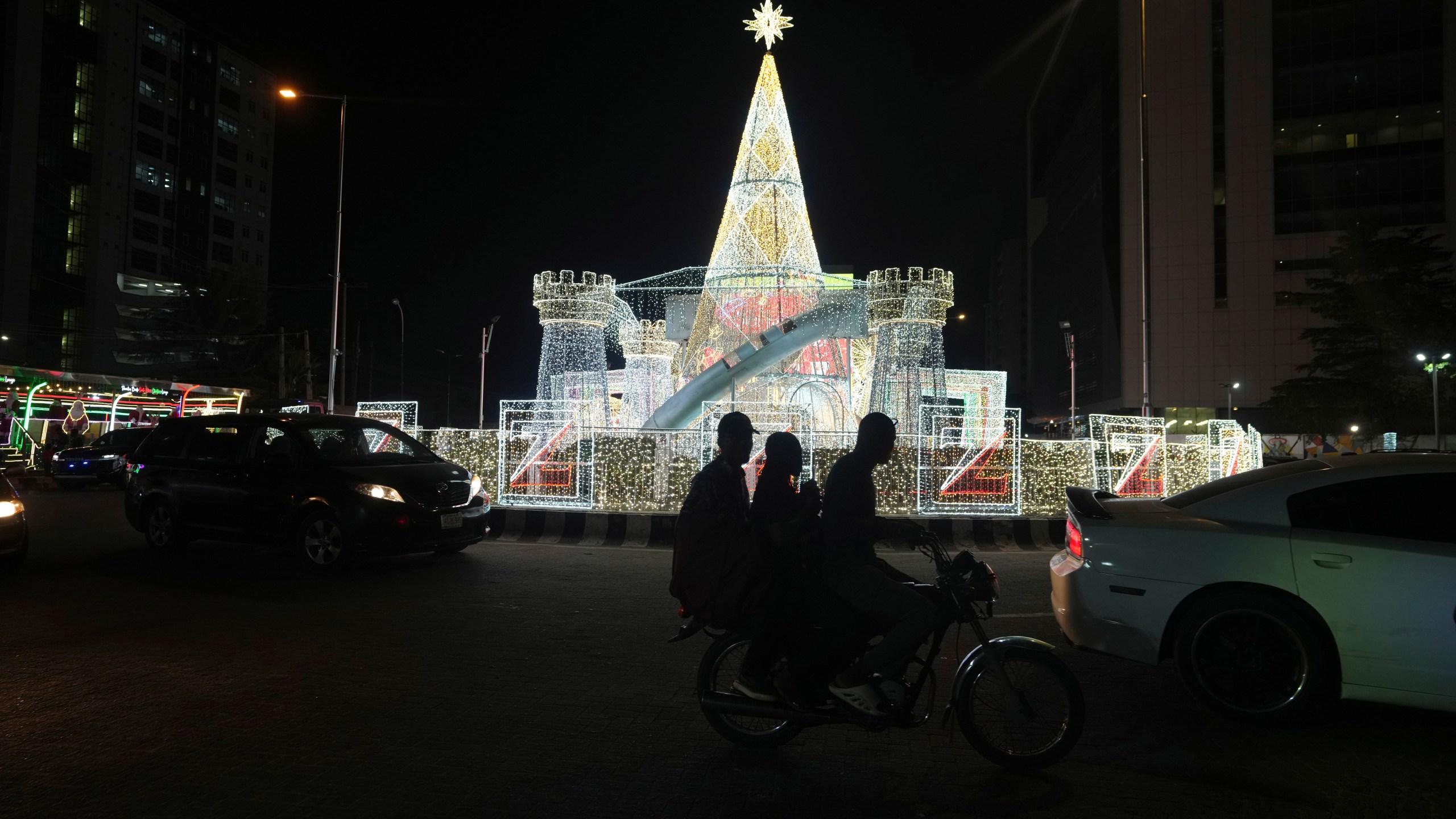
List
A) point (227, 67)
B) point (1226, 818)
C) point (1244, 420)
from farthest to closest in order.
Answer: point (227, 67) → point (1244, 420) → point (1226, 818)

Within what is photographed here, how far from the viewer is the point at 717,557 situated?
413 centimetres

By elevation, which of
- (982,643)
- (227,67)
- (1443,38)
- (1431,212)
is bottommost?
(982,643)

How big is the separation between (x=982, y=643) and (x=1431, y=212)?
62671mm

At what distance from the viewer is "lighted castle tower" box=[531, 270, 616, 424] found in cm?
2245

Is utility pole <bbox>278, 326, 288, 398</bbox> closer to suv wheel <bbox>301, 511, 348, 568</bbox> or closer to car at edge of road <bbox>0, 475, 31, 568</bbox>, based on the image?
car at edge of road <bbox>0, 475, 31, 568</bbox>

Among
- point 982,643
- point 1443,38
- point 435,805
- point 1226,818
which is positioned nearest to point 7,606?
point 435,805

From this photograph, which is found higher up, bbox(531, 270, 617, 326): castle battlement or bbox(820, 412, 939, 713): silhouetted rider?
bbox(531, 270, 617, 326): castle battlement

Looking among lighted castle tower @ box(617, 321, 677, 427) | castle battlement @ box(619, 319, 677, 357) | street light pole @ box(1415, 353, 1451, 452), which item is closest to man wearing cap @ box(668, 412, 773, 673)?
lighted castle tower @ box(617, 321, 677, 427)

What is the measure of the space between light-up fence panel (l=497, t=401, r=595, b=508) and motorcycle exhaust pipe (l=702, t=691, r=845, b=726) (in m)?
10.3

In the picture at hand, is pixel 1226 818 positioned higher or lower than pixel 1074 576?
lower

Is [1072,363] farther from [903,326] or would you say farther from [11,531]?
[11,531]

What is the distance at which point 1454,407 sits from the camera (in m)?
37.5

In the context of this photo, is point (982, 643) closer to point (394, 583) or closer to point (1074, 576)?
point (1074, 576)

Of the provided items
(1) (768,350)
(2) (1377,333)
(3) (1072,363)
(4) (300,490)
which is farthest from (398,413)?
(2) (1377,333)
